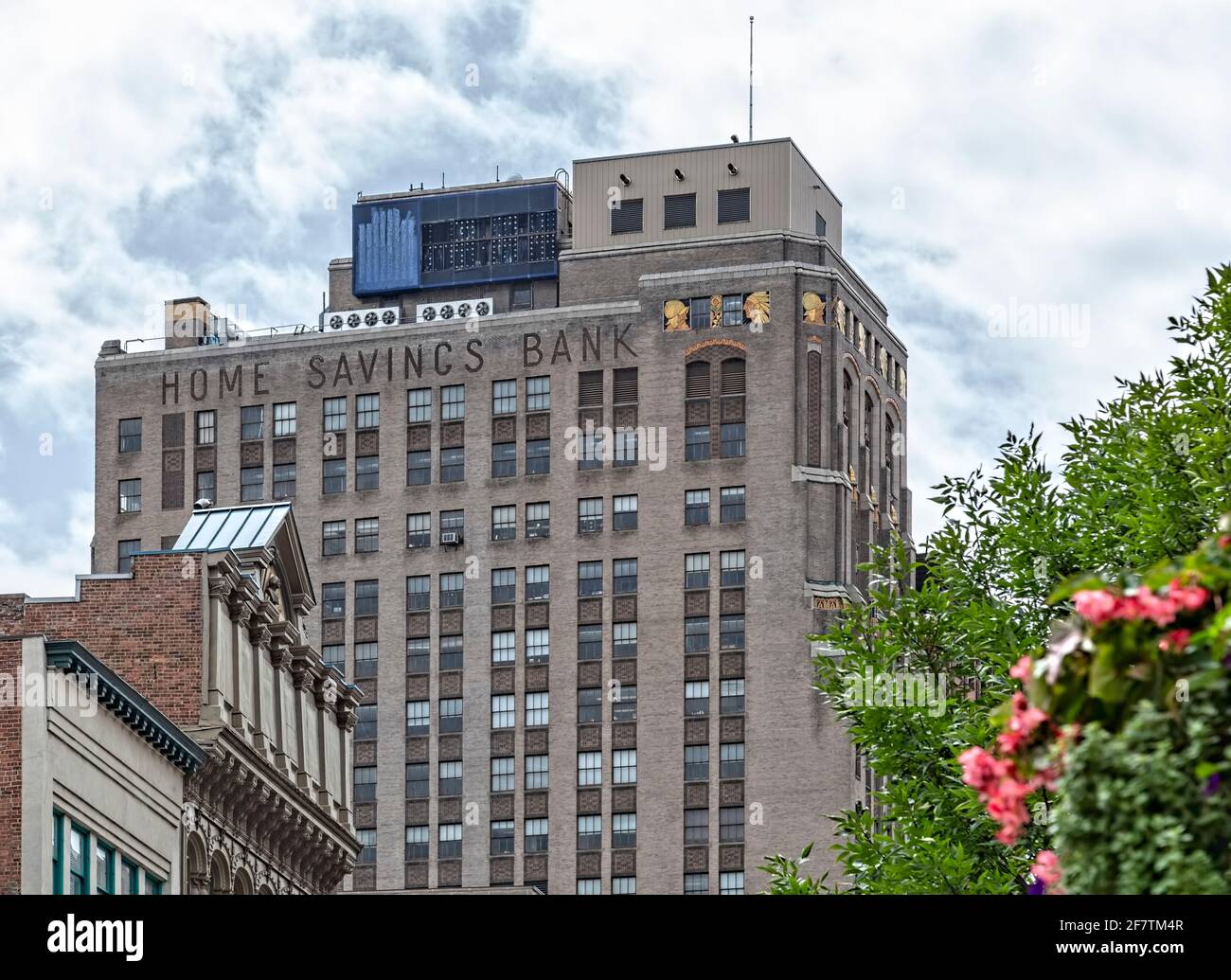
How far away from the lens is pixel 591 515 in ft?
422

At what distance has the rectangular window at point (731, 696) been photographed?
407 feet

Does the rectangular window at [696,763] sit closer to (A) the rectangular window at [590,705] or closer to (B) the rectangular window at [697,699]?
(B) the rectangular window at [697,699]

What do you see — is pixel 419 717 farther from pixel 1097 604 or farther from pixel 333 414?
pixel 1097 604

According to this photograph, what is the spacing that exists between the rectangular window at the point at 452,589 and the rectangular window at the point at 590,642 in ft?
22.7

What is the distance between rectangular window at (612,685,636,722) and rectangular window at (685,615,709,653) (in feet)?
11.2

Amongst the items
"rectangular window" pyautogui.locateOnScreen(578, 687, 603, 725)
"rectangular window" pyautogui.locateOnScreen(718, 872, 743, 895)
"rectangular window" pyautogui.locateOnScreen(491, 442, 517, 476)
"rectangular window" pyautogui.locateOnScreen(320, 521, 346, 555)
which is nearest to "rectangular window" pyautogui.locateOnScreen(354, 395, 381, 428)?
"rectangular window" pyautogui.locateOnScreen(320, 521, 346, 555)

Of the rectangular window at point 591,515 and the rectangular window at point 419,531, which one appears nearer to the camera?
the rectangular window at point 591,515

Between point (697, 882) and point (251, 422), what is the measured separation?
117 feet

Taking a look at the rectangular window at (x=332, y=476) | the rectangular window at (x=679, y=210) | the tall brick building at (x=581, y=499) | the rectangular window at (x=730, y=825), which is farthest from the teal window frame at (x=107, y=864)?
the rectangular window at (x=679, y=210)

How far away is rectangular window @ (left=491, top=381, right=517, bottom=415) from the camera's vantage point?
132m
